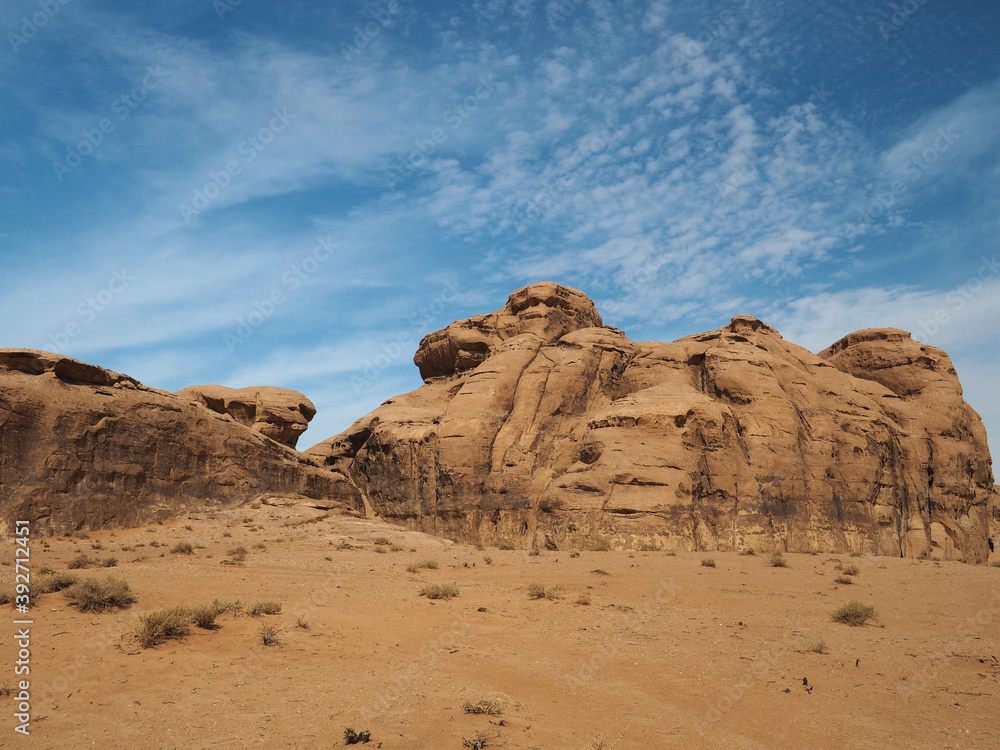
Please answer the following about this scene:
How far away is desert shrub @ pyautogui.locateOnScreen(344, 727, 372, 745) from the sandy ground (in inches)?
5.1

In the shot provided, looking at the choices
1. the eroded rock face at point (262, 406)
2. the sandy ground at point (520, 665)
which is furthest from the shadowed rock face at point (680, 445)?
the sandy ground at point (520, 665)

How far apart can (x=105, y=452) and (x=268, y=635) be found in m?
17.6

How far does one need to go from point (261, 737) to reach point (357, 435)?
36574mm

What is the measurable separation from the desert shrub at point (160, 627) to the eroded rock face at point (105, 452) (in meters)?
14.6

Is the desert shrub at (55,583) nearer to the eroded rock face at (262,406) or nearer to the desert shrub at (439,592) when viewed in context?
the desert shrub at (439,592)

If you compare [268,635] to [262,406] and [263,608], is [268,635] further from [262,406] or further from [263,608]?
[262,406]

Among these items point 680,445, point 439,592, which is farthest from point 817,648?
point 680,445

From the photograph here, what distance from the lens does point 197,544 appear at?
814 inches

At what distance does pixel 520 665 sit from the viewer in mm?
9836

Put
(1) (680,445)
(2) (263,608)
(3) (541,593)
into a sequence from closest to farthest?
(2) (263,608)
(3) (541,593)
(1) (680,445)

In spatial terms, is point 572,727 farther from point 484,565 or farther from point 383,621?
point 484,565

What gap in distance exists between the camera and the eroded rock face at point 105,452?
21484 mm

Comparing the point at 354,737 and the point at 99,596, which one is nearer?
the point at 354,737

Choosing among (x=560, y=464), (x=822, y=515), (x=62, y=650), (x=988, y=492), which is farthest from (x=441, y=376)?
(x=62, y=650)
